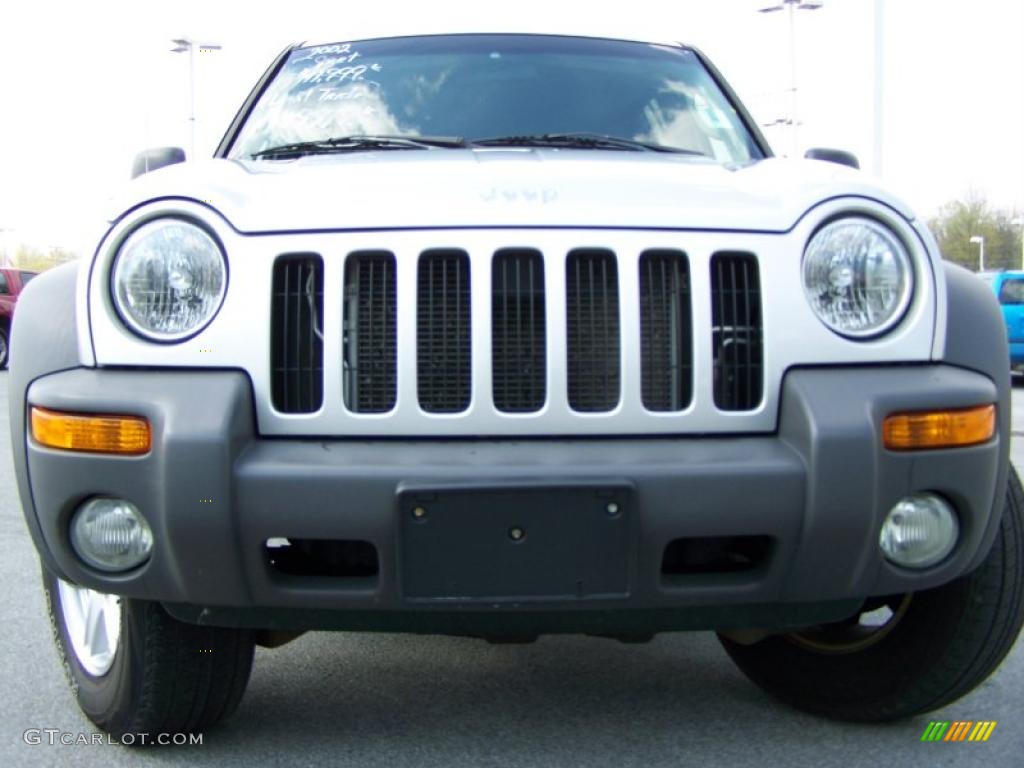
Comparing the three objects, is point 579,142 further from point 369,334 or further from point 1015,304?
point 1015,304

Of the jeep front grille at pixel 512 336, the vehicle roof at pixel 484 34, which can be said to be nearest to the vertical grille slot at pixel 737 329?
the jeep front grille at pixel 512 336

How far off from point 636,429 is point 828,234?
59cm

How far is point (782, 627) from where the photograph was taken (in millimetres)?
2467

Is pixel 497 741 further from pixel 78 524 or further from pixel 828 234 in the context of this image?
pixel 828 234

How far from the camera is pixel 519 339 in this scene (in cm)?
238

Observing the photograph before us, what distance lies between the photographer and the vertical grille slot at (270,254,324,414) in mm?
2381

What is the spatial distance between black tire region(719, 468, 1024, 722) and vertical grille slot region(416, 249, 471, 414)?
1.25 m

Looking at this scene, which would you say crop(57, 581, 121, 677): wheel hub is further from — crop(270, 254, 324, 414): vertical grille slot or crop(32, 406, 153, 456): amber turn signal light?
crop(270, 254, 324, 414): vertical grille slot

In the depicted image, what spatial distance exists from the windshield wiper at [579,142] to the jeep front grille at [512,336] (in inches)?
37.9

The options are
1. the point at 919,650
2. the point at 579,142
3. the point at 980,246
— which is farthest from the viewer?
the point at 980,246

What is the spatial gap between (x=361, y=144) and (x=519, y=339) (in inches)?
43.7

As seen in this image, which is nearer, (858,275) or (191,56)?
(858,275)

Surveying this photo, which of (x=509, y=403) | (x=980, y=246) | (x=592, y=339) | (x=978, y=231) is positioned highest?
(x=592, y=339)

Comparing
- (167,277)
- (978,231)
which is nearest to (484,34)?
(167,277)
